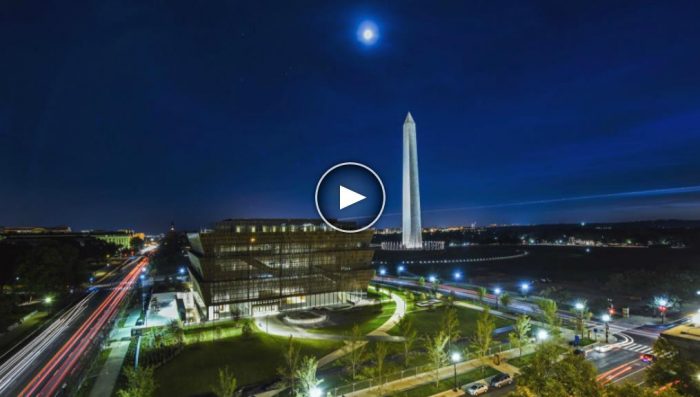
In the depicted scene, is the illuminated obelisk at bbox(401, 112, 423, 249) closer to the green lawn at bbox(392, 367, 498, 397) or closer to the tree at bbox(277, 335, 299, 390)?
the green lawn at bbox(392, 367, 498, 397)

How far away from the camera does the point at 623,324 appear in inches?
1807

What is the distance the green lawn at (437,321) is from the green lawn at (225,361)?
12.3 metres

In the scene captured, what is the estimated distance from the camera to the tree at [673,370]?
20578mm

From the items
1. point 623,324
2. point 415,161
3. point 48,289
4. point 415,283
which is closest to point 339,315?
point 415,283

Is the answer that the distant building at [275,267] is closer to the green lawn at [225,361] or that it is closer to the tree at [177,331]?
the tree at [177,331]

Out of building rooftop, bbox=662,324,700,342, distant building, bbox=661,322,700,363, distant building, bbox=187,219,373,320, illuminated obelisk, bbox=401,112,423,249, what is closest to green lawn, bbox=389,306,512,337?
distant building, bbox=187,219,373,320

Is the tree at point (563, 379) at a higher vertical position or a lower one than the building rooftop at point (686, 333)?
lower

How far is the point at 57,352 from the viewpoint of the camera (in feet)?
127

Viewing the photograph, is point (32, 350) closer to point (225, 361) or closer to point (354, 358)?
point (225, 361)

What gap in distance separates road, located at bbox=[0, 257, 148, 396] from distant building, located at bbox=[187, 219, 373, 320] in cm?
1470

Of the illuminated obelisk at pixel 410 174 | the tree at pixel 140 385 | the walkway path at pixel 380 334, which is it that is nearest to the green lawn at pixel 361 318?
the walkway path at pixel 380 334

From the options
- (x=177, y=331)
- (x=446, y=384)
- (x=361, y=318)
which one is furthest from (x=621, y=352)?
(x=177, y=331)

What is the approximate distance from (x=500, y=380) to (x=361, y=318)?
25.2 metres

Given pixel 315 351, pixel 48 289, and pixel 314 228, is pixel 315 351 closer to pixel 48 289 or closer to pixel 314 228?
pixel 314 228
